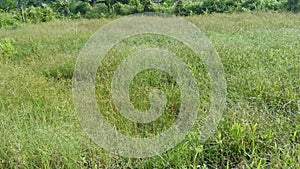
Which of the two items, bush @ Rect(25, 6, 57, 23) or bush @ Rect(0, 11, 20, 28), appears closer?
bush @ Rect(0, 11, 20, 28)

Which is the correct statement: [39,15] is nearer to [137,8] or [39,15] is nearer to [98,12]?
[98,12]

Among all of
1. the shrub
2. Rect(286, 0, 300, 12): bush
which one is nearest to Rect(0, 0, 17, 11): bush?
the shrub

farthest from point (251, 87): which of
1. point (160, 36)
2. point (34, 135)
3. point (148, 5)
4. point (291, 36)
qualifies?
point (148, 5)

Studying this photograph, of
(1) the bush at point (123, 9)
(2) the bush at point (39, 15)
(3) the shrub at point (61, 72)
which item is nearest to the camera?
A: (3) the shrub at point (61, 72)

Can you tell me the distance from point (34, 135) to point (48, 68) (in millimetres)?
2326

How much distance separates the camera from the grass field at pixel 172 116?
6.24ft

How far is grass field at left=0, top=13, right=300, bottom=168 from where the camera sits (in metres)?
1.90

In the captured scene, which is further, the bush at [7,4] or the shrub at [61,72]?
the bush at [7,4]

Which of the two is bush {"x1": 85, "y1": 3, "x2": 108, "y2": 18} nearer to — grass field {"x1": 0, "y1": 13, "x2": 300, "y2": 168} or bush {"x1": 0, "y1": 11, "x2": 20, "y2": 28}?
bush {"x1": 0, "y1": 11, "x2": 20, "y2": 28}

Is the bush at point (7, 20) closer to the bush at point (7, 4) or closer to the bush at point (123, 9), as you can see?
the bush at point (7, 4)

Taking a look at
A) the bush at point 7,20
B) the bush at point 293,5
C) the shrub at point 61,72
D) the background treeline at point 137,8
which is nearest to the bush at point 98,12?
the background treeline at point 137,8

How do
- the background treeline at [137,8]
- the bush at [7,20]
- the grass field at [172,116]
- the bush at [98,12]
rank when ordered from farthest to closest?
1. the bush at [98,12]
2. the bush at [7,20]
3. the background treeline at [137,8]
4. the grass field at [172,116]

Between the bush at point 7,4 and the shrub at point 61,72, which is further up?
the shrub at point 61,72

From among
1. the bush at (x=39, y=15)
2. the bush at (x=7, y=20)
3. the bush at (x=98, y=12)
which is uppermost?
the bush at (x=98, y=12)
